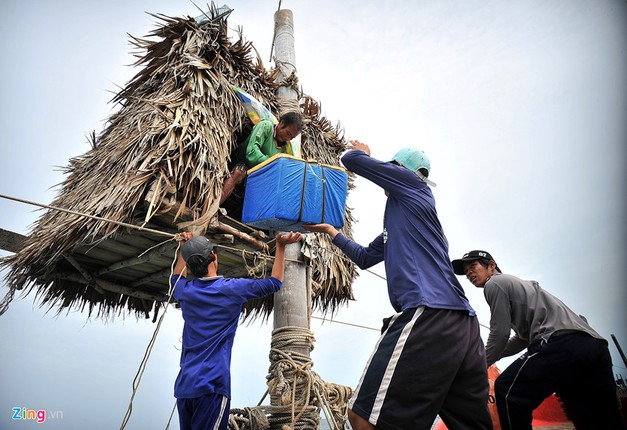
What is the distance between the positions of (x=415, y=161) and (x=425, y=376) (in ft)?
3.25

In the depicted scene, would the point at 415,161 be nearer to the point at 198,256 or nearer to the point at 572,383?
the point at 198,256

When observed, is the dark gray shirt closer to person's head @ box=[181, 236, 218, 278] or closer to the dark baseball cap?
the dark baseball cap

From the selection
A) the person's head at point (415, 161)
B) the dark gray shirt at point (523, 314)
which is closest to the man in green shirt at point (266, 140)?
the person's head at point (415, 161)

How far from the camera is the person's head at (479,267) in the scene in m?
2.75

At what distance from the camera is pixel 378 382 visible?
4.96 ft

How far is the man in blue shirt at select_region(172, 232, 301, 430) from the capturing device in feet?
7.24

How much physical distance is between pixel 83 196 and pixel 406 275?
315 centimetres

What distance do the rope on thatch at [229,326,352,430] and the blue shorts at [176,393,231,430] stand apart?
648mm

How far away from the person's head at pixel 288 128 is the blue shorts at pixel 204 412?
6.59 feet

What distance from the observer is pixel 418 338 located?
1.54 m

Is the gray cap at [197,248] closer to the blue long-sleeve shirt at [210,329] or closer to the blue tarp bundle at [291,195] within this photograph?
the blue long-sleeve shirt at [210,329]

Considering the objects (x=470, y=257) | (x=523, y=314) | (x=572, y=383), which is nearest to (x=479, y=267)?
(x=470, y=257)

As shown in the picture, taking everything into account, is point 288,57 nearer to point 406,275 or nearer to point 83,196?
point 83,196

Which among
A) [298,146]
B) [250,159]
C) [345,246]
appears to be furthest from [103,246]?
[345,246]
